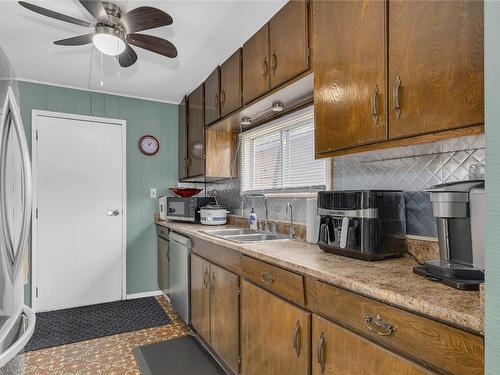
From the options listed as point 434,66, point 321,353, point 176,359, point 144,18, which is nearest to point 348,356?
point 321,353

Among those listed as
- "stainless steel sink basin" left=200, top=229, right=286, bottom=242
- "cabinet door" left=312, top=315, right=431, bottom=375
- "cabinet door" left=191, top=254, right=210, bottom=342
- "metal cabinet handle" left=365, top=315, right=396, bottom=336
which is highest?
"stainless steel sink basin" left=200, top=229, right=286, bottom=242

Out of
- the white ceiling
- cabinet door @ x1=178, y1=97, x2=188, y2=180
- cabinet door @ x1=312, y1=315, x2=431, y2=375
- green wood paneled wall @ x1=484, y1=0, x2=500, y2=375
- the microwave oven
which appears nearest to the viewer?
green wood paneled wall @ x1=484, y1=0, x2=500, y2=375

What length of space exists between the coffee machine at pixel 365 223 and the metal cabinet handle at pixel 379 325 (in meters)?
0.38

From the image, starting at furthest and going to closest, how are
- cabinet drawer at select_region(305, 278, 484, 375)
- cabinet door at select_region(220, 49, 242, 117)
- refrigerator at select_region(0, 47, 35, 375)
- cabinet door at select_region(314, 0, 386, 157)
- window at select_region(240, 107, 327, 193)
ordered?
cabinet door at select_region(220, 49, 242, 117), window at select_region(240, 107, 327, 193), cabinet door at select_region(314, 0, 386, 157), refrigerator at select_region(0, 47, 35, 375), cabinet drawer at select_region(305, 278, 484, 375)

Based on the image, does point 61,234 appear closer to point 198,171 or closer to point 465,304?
point 198,171

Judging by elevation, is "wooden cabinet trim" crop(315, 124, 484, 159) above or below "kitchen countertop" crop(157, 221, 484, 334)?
above

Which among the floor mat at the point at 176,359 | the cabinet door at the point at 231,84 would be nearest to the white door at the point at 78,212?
the floor mat at the point at 176,359

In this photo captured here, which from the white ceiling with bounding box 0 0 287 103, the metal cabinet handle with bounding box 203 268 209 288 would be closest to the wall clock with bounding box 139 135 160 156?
the white ceiling with bounding box 0 0 287 103

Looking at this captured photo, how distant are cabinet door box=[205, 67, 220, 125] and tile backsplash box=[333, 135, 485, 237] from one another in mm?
1469

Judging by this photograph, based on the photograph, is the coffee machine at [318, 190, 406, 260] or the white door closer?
the coffee machine at [318, 190, 406, 260]

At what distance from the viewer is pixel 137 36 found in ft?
6.49

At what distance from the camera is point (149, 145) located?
12.1 ft

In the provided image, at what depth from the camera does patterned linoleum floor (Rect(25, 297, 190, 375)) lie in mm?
2061

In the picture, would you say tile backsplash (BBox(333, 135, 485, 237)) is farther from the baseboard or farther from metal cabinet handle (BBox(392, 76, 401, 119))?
the baseboard
